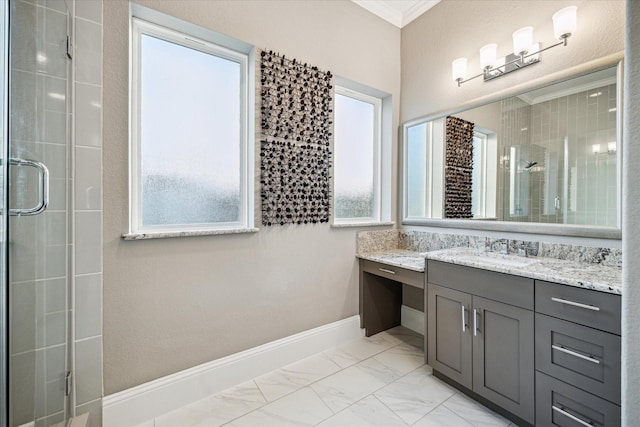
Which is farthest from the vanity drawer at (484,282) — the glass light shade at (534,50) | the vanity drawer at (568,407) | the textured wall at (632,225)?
the glass light shade at (534,50)

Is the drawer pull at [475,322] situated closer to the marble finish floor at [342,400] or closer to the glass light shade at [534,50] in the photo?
the marble finish floor at [342,400]

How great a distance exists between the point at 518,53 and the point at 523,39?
0.08 meters

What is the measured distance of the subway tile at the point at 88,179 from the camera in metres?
1.39

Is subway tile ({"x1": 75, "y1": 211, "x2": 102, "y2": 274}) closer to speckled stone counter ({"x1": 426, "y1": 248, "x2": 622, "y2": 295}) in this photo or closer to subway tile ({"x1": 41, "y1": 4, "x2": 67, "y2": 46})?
subway tile ({"x1": 41, "y1": 4, "x2": 67, "y2": 46})

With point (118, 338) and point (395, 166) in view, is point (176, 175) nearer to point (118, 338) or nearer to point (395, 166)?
point (118, 338)

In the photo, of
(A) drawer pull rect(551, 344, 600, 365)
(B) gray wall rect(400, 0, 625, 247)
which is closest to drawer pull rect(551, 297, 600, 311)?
(A) drawer pull rect(551, 344, 600, 365)

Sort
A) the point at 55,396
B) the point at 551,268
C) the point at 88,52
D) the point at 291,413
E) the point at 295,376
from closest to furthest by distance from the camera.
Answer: the point at 55,396 < the point at 88,52 < the point at 551,268 < the point at 291,413 < the point at 295,376

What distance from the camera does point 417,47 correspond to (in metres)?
2.63

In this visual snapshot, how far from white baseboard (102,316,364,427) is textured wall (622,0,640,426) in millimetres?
1749

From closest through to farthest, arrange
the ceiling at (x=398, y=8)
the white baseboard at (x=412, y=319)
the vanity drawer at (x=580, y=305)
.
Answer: the vanity drawer at (x=580, y=305), the ceiling at (x=398, y=8), the white baseboard at (x=412, y=319)

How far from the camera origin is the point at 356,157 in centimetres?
269

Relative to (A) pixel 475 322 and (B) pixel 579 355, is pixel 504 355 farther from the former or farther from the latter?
(B) pixel 579 355

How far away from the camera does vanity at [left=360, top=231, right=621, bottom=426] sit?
1.23 m

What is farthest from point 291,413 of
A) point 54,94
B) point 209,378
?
point 54,94
